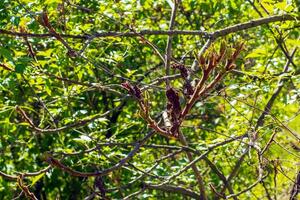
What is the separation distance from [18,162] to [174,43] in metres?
1.81

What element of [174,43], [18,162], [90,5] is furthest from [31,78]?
[18,162]

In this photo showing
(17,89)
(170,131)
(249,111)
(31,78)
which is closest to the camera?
(170,131)

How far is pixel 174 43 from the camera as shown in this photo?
5191 mm

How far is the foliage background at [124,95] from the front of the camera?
145 inches

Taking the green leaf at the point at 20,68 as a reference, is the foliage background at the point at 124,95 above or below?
above

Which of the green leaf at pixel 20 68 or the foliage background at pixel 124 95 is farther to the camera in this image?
the foliage background at pixel 124 95

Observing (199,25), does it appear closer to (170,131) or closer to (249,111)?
(249,111)

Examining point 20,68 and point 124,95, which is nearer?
point 20,68

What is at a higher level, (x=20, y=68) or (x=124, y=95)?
(x=124, y=95)

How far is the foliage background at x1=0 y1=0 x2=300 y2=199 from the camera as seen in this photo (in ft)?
12.1

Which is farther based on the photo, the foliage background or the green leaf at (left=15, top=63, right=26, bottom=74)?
the foliage background

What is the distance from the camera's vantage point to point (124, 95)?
13.4ft

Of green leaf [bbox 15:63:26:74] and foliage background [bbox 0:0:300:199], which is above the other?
foliage background [bbox 0:0:300:199]

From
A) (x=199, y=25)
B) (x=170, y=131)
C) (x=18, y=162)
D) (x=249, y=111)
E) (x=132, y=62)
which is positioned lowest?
(x=170, y=131)
